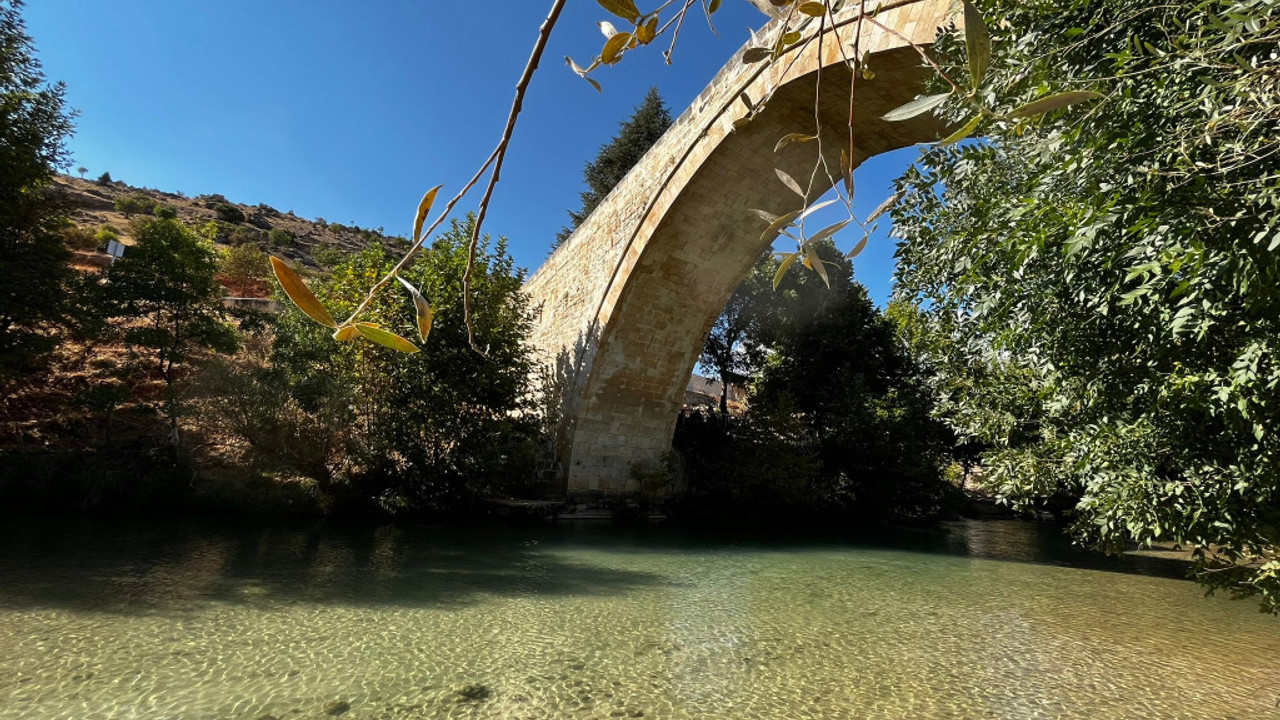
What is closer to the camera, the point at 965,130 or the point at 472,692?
the point at 965,130

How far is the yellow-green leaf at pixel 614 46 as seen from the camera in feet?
2.52

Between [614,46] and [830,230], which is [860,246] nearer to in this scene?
[830,230]

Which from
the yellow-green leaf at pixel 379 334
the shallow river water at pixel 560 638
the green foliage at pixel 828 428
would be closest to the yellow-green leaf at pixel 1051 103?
the yellow-green leaf at pixel 379 334

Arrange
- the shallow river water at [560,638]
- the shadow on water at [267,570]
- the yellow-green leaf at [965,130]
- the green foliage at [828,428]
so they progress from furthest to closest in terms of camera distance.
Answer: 1. the green foliage at [828,428]
2. the shadow on water at [267,570]
3. the shallow river water at [560,638]
4. the yellow-green leaf at [965,130]

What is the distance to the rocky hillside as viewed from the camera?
2150 cm

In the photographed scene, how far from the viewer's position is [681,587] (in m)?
5.15

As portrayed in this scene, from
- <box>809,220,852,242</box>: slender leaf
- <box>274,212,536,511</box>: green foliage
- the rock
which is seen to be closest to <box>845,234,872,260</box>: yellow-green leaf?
<box>809,220,852,242</box>: slender leaf

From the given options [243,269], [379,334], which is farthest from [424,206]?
[243,269]

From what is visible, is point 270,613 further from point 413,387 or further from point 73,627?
point 413,387

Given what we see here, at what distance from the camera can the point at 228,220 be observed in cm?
2752

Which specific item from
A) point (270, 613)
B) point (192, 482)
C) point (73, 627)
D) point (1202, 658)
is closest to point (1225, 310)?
point (1202, 658)

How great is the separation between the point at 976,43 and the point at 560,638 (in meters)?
3.62

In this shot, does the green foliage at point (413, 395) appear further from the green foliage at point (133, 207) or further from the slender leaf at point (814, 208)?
the green foliage at point (133, 207)

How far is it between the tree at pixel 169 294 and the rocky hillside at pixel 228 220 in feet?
35.1
